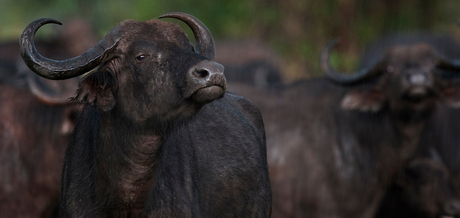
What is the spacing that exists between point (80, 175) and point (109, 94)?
25.8 inches

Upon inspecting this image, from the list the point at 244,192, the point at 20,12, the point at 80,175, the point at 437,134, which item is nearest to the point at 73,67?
the point at 80,175

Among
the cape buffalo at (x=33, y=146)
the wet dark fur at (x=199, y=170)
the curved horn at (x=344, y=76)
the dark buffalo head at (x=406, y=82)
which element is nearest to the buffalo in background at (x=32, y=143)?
the cape buffalo at (x=33, y=146)

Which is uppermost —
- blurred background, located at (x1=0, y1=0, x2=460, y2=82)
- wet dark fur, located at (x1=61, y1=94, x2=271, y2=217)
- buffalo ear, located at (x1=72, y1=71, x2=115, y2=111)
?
buffalo ear, located at (x1=72, y1=71, x2=115, y2=111)

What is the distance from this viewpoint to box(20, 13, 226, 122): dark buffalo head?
3854mm

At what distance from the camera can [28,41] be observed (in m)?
3.76

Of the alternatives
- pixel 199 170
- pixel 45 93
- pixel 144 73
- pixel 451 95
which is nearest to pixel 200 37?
pixel 144 73

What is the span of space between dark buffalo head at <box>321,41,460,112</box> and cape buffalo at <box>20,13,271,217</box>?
3.36m

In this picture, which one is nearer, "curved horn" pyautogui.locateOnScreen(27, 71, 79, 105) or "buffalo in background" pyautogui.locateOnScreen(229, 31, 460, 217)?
"curved horn" pyautogui.locateOnScreen(27, 71, 79, 105)

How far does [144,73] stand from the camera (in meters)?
4.11

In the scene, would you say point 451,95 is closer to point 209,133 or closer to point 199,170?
point 209,133

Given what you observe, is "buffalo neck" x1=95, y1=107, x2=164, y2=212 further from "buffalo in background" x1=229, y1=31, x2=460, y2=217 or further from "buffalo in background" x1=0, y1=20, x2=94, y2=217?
"buffalo in background" x1=229, y1=31, x2=460, y2=217

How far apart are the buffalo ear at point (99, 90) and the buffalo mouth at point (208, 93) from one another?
2.14 ft

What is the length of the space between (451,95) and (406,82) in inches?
29.6

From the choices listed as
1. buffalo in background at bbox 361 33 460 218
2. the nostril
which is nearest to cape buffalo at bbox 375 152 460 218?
buffalo in background at bbox 361 33 460 218
